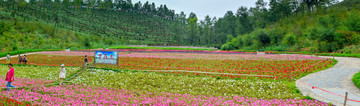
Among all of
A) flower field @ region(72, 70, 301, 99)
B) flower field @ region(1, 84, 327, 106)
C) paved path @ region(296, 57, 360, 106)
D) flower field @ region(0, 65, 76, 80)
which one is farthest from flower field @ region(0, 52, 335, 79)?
flower field @ region(1, 84, 327, 106)

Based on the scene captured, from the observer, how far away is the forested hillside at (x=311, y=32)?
32.7 meters

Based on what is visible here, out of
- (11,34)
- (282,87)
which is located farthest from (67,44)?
(282,87)

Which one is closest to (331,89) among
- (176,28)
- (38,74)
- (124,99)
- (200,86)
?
(200,86)

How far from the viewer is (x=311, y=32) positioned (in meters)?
36.5

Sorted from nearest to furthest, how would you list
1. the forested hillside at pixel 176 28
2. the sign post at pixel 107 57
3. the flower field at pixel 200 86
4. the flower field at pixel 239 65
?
the flower field at pixel 200 86 < the flower field at pixel 239 65 < the sign post at pixel 107 57 < the forested hillside at pixel 176 28

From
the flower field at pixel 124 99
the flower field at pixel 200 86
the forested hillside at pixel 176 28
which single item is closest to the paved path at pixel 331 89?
the flower field at pixel 200 86

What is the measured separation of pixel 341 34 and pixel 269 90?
29.5 meters

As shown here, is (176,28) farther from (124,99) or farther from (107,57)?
(124,99)

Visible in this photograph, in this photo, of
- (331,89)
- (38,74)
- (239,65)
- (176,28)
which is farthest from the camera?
(176,28)

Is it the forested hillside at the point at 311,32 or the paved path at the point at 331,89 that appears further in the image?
the forested hillside at the point at 311,32

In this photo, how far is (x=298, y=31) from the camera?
48.5 m

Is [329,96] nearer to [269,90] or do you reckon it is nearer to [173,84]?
[269,90]

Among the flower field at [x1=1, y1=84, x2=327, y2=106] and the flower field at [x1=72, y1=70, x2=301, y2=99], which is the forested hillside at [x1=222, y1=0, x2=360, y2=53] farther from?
the flower field at [x1=1, y1=84, x2=327, y2=106]

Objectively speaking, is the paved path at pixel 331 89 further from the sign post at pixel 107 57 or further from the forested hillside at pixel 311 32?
the forested hillside at pixel 311 32
